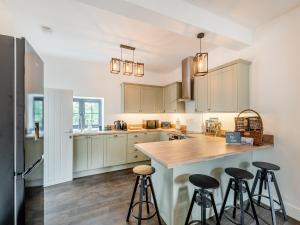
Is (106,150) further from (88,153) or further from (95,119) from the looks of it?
(95,119)

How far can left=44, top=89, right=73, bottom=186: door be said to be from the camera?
297cm

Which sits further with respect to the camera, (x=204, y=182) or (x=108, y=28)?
(x=108, y=28)

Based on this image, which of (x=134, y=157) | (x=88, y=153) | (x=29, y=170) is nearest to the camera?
(x=29, y=170)

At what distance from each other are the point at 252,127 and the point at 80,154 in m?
3.38

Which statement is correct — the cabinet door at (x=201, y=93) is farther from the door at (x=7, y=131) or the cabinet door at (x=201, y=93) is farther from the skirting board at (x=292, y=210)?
the door at (x=7, y=131)

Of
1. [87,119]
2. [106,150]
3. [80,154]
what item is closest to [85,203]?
[80,154]

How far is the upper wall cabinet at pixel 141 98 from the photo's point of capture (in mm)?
4214

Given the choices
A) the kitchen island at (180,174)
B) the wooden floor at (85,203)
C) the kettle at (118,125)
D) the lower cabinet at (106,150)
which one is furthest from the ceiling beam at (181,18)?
the kettle at (118,125)

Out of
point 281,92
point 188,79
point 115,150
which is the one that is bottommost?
point 115,150

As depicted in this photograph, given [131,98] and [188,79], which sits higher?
[188,79]

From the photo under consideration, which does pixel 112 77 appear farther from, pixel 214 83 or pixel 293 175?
pixel 293 175

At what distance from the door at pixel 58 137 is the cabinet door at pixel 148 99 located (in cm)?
195

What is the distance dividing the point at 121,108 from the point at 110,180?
1.90m

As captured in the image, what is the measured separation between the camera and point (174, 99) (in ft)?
13.8
